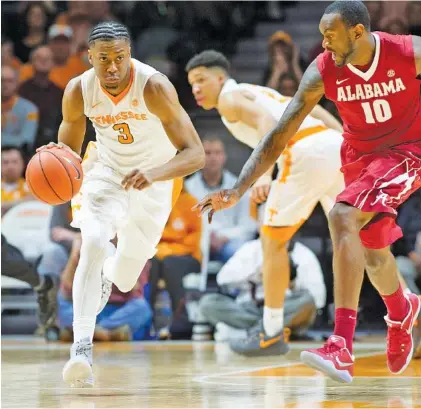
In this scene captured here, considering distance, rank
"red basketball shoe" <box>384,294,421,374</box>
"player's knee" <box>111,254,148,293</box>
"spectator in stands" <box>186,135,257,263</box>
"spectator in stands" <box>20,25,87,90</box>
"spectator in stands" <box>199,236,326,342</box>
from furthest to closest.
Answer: "spectator in stands" <box>20,25,87,90</box>, "spectator in stands" <box>186,135,257,263</box>, "spectator in stands" <box>199,236,326,342</box>, "player's knee" <box>111,254,148,293</box>, "red basketball shoe" <box>384,294,421,374</box>

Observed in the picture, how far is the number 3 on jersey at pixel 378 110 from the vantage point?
186 inches

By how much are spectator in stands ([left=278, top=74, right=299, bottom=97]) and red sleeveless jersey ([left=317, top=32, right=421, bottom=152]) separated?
5.16 m

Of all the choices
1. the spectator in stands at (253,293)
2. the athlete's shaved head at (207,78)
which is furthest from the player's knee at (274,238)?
the spectator in stands at (253,293)

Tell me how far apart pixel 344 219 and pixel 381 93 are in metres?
0.66

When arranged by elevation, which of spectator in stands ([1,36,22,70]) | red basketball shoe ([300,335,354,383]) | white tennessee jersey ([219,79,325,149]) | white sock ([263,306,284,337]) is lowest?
red basketball shoe ([300,335,354,383])

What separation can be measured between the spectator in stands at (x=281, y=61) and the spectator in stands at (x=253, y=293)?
2.25 m

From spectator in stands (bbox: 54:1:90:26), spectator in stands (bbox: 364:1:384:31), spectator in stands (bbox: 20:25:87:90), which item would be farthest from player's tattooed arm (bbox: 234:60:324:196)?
spectator in stands (bbox: 54:1:90:26)

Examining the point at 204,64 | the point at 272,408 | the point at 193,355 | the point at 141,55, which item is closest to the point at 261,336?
the point at 193,355

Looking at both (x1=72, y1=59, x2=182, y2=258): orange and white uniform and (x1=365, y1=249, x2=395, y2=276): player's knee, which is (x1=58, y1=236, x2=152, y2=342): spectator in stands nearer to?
(x1=72, y1=59, x2=182, y2=258): orange and white uniform

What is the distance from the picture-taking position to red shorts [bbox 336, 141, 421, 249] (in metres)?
4.55

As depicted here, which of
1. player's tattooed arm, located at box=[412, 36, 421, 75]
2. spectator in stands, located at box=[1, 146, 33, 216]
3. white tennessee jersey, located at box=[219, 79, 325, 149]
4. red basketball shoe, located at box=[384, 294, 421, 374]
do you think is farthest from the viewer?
spectator in stands, located at box=[1, 146, 33, 216]

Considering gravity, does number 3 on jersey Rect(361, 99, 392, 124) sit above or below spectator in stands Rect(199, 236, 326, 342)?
above

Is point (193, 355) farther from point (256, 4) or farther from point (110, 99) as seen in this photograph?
point (256, 4)

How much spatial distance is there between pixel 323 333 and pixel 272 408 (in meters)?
4.79
